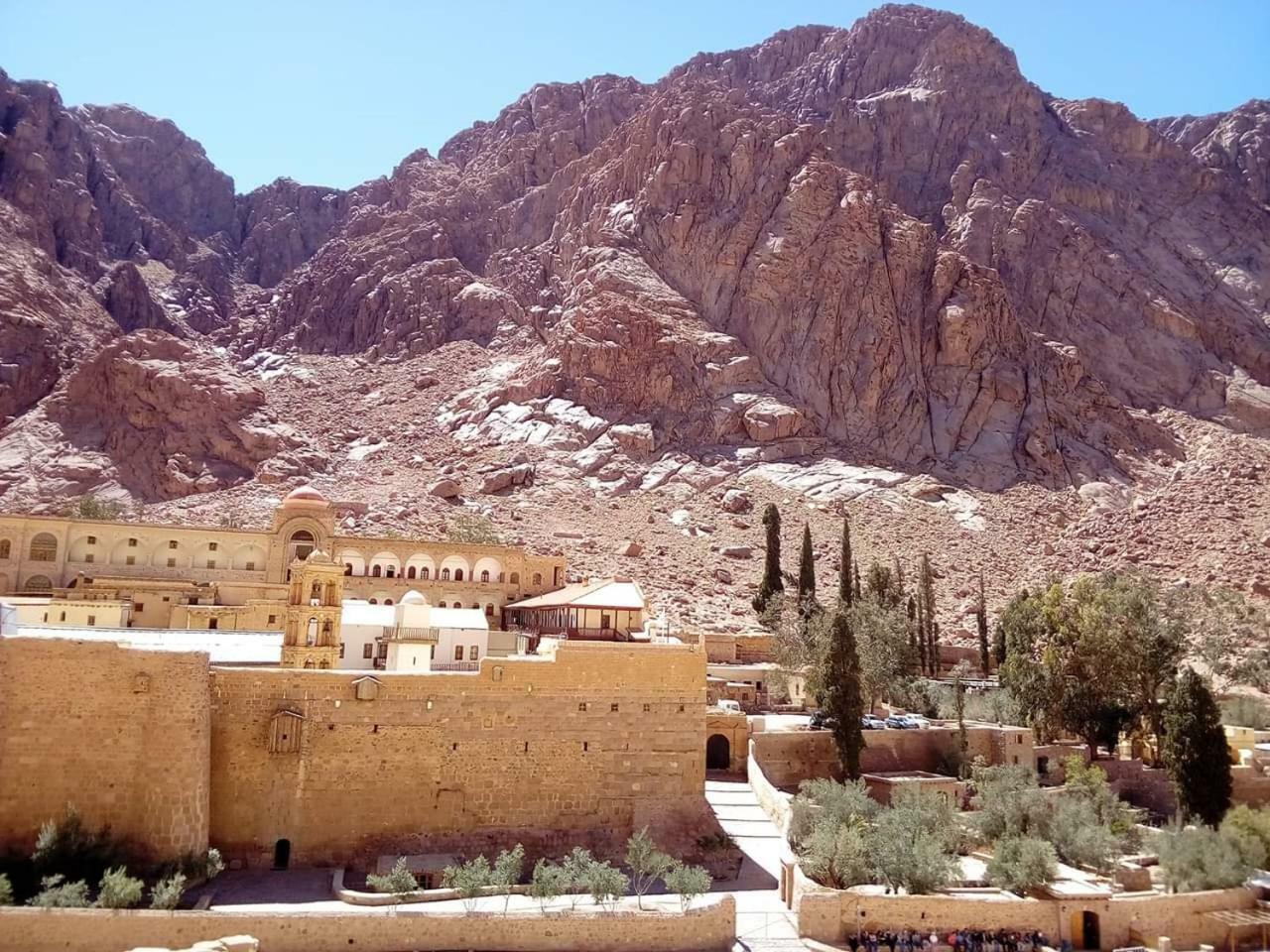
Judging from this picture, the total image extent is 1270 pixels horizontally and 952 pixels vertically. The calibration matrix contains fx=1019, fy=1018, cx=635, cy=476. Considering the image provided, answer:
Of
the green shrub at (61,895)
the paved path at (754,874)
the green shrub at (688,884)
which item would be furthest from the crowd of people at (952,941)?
the green shrub at (61,895)

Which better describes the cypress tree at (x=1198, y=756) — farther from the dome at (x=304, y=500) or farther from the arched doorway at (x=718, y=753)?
the dome at (x=304, y=500)

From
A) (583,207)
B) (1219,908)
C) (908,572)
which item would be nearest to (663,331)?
(583,207)

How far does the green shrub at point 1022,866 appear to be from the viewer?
67.3ft

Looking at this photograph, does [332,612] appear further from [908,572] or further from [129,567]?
[908,572]

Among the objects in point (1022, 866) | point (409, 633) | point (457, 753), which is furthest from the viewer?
point (409, 633)

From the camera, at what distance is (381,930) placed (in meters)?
17.3

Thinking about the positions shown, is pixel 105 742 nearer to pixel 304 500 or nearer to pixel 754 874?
pixel 754 874

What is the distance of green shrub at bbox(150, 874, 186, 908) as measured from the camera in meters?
16.8

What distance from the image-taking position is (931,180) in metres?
97.7

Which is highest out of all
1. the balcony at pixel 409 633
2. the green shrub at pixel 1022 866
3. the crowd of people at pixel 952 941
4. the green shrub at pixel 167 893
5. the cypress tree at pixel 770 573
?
the cypress tree at pixel 770 573

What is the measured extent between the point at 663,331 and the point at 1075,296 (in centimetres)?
3636

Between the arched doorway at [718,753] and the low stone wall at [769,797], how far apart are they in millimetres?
734

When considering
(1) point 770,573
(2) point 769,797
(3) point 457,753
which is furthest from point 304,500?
(2) point 769,797

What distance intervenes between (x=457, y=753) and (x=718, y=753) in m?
10.4
